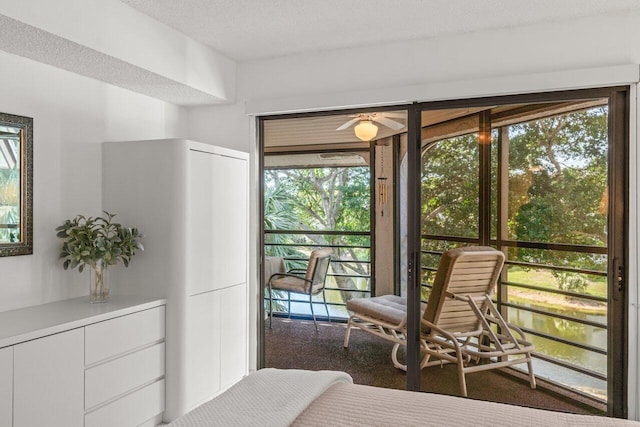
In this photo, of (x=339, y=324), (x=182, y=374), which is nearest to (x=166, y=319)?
(x=182, y=374)

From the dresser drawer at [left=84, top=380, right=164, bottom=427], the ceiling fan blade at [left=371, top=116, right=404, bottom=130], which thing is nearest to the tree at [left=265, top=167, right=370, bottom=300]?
the ceiling fan blade at [left=371, top=116, right=404, bottom=130]

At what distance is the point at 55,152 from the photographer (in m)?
2.89

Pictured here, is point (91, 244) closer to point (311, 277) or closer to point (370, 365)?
point (311, 277)

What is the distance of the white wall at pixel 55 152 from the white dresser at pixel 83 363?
5.7 inches

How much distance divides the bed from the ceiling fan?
204cm

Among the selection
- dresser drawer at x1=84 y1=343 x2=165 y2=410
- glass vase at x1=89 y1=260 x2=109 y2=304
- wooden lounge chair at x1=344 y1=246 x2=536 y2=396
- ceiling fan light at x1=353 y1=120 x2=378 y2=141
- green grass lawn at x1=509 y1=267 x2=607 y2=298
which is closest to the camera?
dresser drawer at x1=84 y1=343 x2=165 y2=410

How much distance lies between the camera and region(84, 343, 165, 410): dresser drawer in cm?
253

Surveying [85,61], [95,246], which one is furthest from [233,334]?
[85,61]

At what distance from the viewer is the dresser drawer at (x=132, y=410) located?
101 inches

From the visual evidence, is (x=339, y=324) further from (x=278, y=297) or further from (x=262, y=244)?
(x=262, y=244)

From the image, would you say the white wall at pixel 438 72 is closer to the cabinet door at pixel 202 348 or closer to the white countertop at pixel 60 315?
the cabinet door at pixel 202 348

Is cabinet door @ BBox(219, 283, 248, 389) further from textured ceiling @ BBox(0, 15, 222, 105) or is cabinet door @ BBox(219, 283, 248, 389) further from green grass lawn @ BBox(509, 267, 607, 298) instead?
green grass lawn @ BBox(509, 267, 607, 298)

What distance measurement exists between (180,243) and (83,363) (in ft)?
3.01

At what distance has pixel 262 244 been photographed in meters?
3.94
